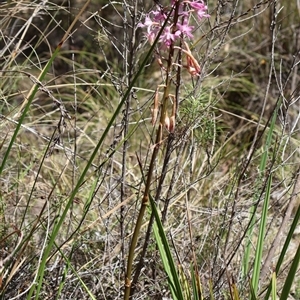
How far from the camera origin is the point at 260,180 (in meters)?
2.27

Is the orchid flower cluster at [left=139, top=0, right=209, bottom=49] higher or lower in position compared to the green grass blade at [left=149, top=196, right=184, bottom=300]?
higher

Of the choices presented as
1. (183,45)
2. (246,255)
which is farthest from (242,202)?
(183,45)

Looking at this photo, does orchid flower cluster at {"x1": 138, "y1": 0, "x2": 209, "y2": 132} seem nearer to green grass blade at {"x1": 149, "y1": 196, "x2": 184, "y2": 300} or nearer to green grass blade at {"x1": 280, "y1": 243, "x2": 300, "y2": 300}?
green grass blade at {"x1": 149, "y1": 196, "x2": 184, "y2": 300}

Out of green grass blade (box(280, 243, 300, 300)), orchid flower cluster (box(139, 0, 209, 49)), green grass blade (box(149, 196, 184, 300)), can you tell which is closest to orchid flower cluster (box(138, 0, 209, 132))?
orchid flower cluster (box(139, 0, 209, 49))

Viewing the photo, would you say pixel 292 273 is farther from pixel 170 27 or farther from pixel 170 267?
pixel 170 27

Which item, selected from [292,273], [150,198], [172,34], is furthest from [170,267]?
[172,34]

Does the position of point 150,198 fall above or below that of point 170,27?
below

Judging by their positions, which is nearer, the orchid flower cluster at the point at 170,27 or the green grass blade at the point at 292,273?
the green grass blade at the point at 292,273

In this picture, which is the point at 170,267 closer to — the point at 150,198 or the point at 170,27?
the point at 150,198

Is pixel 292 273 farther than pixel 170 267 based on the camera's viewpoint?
No

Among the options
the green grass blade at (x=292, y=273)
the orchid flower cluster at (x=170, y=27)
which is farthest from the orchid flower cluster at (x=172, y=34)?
the green grass blade at (x=292, y=273)

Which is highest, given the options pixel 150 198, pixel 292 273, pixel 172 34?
pixel 172 34

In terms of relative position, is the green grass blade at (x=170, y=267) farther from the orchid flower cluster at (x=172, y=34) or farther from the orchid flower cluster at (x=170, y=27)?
the orchid flower cluster at (x=170, y=27)

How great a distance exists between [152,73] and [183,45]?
3105 mm
